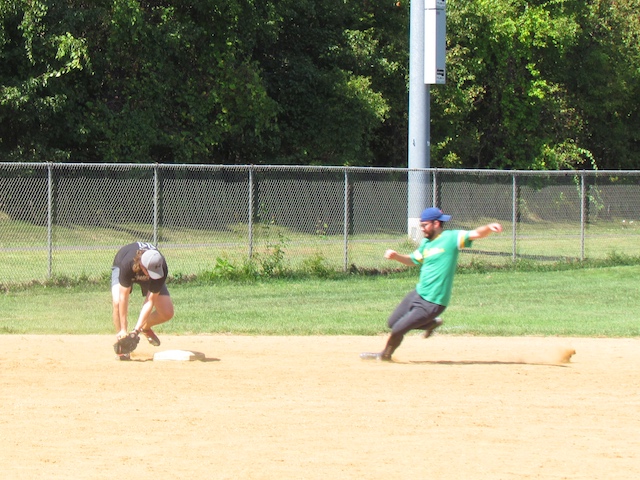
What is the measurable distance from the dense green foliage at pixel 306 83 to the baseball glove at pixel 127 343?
15.5 m

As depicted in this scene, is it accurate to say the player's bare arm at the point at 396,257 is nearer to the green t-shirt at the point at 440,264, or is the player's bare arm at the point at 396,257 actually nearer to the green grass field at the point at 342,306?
the green t-shirt at the point at 440,264

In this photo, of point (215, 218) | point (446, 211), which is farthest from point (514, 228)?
point (215, 218)

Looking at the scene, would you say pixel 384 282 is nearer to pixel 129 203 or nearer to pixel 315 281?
pixel 315 281

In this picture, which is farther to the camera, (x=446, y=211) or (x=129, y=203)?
(x=446, y=211)

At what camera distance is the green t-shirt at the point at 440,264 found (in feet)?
31.5

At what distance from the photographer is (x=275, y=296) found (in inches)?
655

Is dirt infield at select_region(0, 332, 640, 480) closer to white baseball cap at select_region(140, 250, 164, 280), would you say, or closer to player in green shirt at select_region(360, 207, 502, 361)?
player in green shirt at select_region(360, 207, 502, 361)

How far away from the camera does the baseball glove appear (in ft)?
32.7

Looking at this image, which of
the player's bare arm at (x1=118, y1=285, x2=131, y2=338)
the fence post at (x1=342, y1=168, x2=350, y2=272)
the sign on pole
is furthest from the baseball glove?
the sign on pole

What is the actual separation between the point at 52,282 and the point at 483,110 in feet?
92.2

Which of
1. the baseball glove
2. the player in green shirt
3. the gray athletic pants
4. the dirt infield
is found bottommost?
the dirt infield

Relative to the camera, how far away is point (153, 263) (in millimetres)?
9867

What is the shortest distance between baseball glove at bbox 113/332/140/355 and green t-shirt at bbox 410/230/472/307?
2926 millimetres

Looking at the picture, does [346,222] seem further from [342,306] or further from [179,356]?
[179,356]
